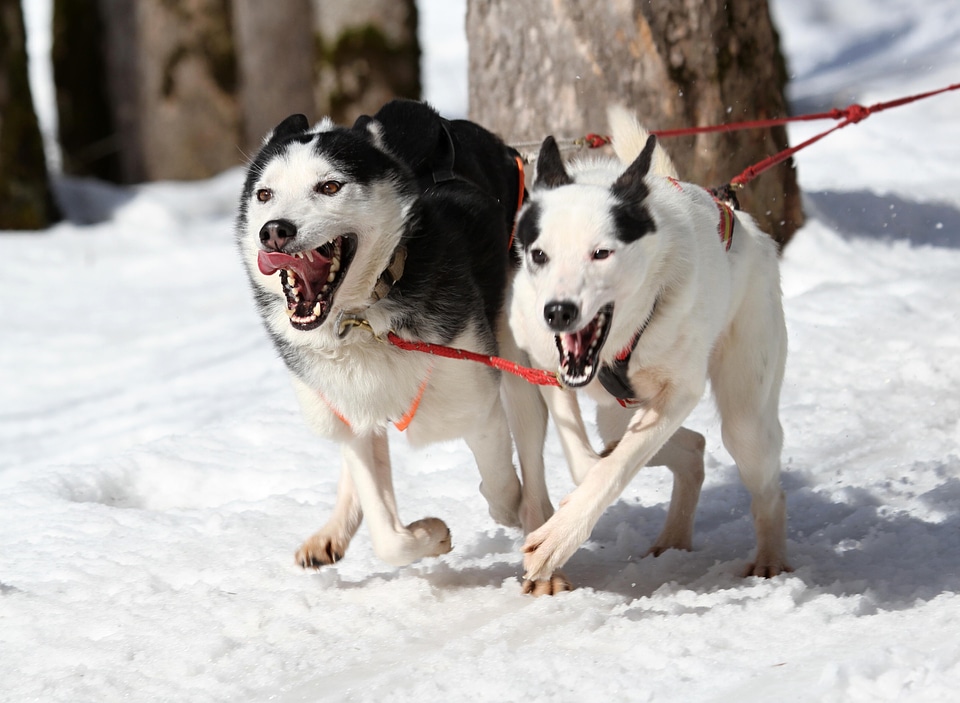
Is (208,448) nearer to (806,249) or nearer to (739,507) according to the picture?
(739,507)

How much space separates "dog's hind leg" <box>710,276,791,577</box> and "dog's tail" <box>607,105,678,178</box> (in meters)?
0.55

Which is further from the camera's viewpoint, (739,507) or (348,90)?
(348,90)

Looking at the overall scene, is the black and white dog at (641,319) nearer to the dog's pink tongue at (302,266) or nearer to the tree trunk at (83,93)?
the dog's pink tongue at (302,266)

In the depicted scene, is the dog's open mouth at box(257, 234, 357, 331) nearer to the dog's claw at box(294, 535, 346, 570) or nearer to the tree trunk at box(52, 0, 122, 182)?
the dog's claw at box(294, 535, 346, 570)

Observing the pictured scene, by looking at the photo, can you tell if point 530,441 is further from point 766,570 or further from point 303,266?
point 303,266

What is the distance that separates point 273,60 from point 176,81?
4.47 feet

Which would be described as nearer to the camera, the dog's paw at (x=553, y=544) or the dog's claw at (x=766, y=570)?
the dog's paw at (x=553, y=544)

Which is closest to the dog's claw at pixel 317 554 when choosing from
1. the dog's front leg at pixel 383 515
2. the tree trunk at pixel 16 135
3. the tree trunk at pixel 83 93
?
the dog's front leg at pixel 383 515

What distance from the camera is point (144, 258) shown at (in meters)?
10.8

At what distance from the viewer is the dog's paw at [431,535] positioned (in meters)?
3.59

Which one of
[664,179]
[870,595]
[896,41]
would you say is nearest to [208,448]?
[664,179]

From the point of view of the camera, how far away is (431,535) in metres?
3.62

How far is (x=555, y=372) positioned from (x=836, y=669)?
3.89 ft

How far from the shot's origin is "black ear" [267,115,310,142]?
3498 millimetres
